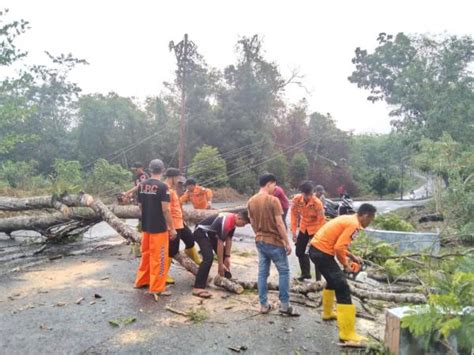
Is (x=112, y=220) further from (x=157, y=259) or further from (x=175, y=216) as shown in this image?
(x=157, y=259)

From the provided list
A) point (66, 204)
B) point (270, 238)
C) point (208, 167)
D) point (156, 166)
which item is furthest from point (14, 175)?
point (270, 238)

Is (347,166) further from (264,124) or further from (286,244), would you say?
(286,244)

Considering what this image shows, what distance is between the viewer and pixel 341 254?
4.25 meters

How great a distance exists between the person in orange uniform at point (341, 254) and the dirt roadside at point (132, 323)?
252mm

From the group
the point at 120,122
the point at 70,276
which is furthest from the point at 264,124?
the point at 70,276

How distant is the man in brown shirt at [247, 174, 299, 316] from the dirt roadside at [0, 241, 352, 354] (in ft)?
0.91

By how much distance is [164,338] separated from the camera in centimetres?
421

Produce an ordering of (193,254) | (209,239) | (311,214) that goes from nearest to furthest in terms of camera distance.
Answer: (209,239)
(311,214)
(193,254)

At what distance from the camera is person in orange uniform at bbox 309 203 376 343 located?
4238mm

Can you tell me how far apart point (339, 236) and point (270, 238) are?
0.83 meters

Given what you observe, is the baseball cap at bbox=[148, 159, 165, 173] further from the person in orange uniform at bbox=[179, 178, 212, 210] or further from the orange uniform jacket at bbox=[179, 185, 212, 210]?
the orange uniform jacket at bbox=[179, 185, 212, 210]

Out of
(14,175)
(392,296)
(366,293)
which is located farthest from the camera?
(14,175)

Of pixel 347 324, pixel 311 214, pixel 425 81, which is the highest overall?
pixel 425 81

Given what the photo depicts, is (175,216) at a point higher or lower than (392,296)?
higher
